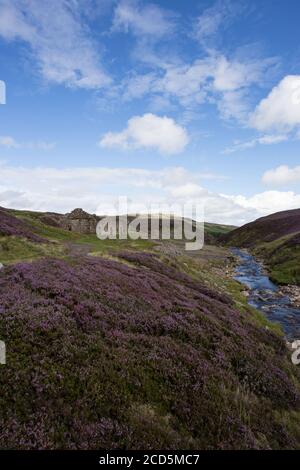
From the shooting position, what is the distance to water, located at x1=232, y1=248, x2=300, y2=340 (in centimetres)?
2419

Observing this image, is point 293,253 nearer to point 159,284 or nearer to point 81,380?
point 159,284

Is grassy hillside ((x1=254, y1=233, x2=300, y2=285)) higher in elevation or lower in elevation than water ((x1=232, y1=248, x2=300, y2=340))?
higher

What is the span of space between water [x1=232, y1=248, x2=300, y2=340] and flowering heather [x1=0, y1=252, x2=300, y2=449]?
12012 millimetres

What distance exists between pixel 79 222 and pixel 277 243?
5470cm

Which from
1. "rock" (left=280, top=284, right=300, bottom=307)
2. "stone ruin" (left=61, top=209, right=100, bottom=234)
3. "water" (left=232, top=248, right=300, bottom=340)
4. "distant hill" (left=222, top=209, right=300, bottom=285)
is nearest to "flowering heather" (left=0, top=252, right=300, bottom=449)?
"water" (left=232, top=248, right=300, bottom=340)

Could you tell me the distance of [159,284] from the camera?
63.1ft

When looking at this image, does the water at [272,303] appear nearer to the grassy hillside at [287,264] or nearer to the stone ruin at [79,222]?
the grassy hillside at [287,264]

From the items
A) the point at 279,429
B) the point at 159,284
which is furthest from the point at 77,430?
the point at 159,284

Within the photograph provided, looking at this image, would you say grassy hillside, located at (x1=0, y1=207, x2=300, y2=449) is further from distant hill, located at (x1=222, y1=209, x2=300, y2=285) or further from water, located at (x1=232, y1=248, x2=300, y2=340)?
distant hill, located at (x1=222, y1=209, x2=300, y2=285)

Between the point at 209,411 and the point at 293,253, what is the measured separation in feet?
183

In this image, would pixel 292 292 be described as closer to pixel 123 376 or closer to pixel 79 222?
pixel 123 376

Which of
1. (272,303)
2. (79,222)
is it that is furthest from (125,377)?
(79,222)

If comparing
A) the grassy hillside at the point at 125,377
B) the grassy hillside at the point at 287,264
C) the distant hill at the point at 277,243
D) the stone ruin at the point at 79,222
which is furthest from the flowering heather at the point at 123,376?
the stone ruin at the point at 79,222

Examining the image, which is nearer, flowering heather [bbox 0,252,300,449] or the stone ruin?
flowering heather [bbox 0,252,300,449]
